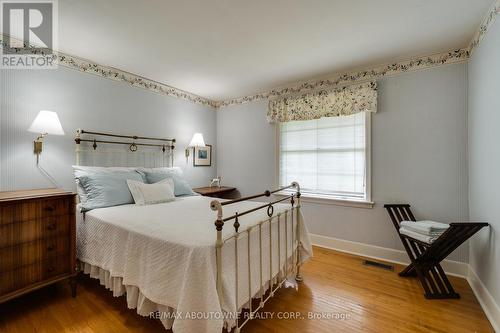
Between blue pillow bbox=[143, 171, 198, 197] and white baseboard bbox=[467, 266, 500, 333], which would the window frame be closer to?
white baseboard bbox=[467, 266, 500, 333]

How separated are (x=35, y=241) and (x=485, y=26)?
4.02m

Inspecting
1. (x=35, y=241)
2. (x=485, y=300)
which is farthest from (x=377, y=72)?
(x=35, y=241)

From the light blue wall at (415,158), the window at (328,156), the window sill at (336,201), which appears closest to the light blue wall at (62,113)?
the window at (328,156)

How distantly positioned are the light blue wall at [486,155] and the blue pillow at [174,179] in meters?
2.92

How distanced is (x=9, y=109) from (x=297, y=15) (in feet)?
8.77

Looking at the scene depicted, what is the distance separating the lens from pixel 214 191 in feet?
11.8

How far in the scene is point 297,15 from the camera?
6.01 ft

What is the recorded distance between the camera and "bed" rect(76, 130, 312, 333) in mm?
1234

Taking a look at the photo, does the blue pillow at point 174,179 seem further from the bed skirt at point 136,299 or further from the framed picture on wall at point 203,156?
the bed skirt at point 136,299

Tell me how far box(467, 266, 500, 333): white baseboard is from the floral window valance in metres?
1.92

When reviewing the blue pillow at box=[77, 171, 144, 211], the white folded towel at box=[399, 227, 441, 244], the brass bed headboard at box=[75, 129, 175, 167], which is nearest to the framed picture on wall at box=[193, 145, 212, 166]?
the brass bed headboard at box=[75, 129, 175, 167]

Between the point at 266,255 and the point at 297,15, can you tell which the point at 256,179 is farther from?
the point at 297,15

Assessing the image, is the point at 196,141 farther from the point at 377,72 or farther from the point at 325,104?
the point at 377,72

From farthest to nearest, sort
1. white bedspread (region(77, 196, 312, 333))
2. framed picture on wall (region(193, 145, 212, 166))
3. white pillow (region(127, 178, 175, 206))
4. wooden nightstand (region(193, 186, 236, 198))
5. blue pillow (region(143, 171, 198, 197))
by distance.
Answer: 1. framed picture on wall (region(193, 145, 212, 166))
2. wooden nightstand (region(193, 186, 236, 198))
3. blue pillow (region(143, 171, 198, 197))
4. white pillow (region(127, 178, 175, 206))
5. white bedspread (region(77, 196, 312, 333))
